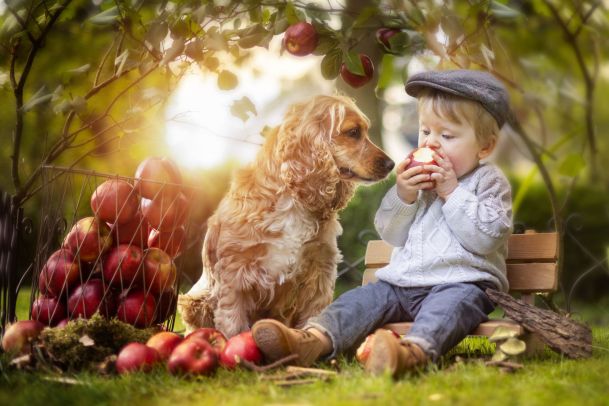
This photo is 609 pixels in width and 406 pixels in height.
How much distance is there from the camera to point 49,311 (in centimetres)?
285

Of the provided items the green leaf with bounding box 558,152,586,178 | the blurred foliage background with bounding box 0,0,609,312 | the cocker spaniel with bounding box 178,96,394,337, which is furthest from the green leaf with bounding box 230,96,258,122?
the green leaf with bounding box 558,152,586,178

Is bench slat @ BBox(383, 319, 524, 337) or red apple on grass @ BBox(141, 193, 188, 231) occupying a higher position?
red apple on grass @ BBox(141, 193, 188, 231)

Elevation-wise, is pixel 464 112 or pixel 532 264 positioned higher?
pixel 464 112

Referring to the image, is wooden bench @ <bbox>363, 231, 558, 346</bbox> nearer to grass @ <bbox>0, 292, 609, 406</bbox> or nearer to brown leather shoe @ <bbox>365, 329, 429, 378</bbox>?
grass @ <bbox>0, 292, 609, 406</bbox>

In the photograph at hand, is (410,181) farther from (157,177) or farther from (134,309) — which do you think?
(134,309)

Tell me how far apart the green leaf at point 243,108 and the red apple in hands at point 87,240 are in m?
0.77

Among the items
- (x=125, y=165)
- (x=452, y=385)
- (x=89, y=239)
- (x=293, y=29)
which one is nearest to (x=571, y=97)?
(x=452, y=385)

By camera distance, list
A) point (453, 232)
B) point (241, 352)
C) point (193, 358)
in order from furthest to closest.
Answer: point (453, 232) → point (241, 352) → point (193, 358)

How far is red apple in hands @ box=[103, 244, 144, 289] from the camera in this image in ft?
9.52

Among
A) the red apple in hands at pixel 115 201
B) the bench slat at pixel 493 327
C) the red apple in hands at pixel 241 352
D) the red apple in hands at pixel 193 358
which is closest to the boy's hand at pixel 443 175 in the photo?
the bench slat at pixel 493 327


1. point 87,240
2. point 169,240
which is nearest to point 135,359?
point 87,240

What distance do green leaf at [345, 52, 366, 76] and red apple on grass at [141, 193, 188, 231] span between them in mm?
1001

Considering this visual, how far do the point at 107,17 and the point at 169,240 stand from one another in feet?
3.36

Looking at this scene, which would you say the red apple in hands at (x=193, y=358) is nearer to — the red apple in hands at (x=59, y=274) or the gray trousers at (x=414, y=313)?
the gray trousers at (x=414, y=313)
